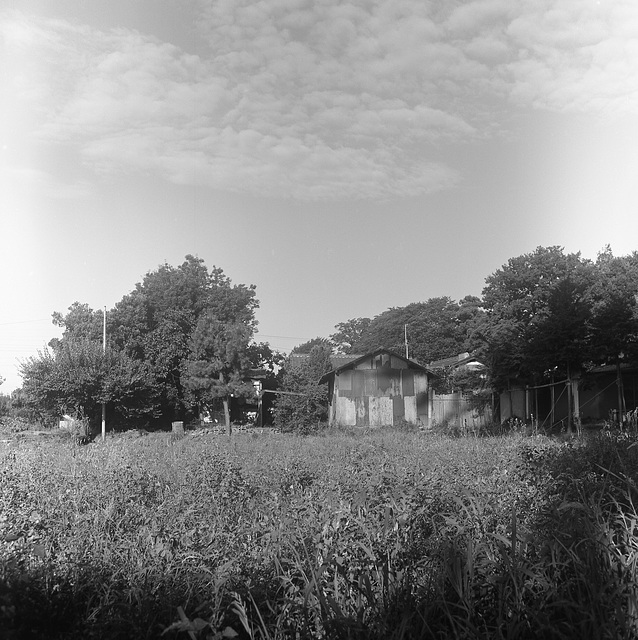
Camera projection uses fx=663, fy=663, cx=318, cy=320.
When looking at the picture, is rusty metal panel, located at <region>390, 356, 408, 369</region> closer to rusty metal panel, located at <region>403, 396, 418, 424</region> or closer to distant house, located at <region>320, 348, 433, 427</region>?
distant house, located at <region>320, 348, 433, 427</region>

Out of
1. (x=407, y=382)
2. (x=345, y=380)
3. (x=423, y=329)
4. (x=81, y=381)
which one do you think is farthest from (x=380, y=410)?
(x=423, y=329)

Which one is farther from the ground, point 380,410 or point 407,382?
point 407,382

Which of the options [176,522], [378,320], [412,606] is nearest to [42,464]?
[176,522]

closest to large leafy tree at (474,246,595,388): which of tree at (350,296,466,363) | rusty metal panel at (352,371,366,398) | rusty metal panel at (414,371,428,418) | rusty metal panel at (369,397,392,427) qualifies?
rusty metal panel at (414,371,428,418)

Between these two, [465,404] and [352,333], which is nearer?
[465,404]

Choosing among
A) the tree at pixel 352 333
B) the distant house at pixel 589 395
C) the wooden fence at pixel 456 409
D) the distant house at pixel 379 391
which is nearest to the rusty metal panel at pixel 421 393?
the distant house at pixel 379 391

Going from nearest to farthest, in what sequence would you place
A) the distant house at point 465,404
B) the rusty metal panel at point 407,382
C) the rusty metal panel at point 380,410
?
1. the distant house at point 465,404
2. the rusty metal panel at point 380,410
3. the rusty metal panel at point 407,382

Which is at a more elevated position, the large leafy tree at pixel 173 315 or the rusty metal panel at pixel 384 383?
the large leafy tree at pixel 173 315

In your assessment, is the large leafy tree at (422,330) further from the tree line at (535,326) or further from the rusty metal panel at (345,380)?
the rusty metal panel at (345,380)

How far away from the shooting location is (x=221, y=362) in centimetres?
3059

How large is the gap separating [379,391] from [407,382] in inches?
53.1

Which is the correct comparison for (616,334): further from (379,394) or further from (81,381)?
(81,381)

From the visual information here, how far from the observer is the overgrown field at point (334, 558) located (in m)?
A: 2.90

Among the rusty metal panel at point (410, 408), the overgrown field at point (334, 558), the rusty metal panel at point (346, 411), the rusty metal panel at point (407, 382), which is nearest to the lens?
the overgrown field at point (334, 558)
